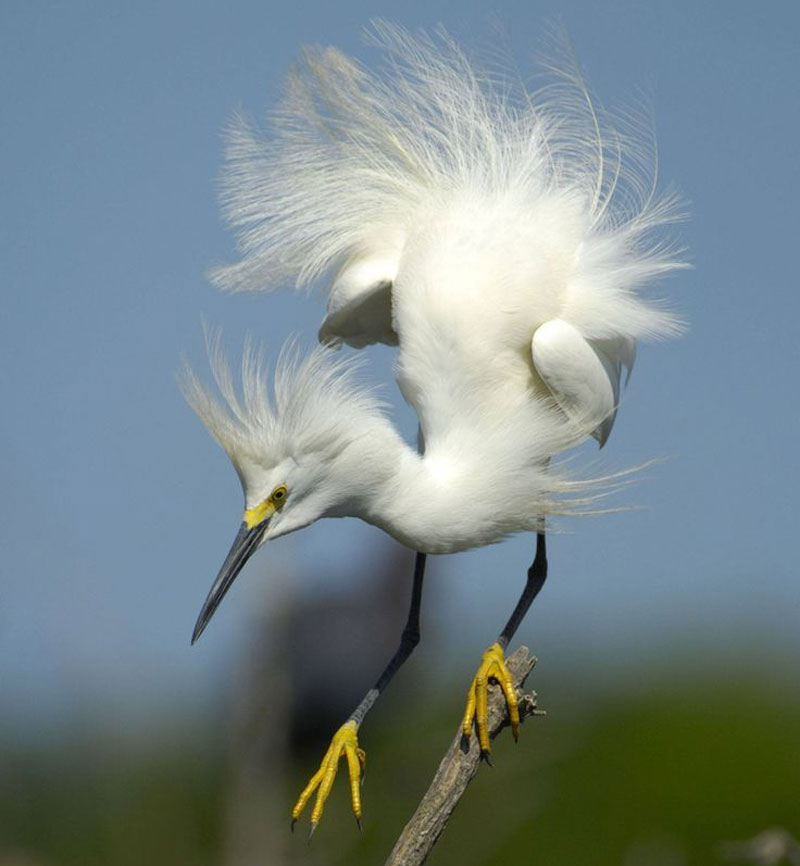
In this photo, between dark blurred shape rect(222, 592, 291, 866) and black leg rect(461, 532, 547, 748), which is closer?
black leg rect(461, 532, 547, 748)

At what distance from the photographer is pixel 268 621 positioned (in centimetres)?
586

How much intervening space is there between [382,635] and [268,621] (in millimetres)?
3267

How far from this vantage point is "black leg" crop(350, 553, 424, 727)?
488 cm

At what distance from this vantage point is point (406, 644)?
209 inches

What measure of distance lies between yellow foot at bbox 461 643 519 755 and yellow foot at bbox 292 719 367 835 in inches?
17.2

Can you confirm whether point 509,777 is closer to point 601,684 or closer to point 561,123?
point 561,123

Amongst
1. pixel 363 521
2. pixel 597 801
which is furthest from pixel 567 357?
pixel 597 801

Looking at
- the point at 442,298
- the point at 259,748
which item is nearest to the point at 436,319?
the point at 442,298


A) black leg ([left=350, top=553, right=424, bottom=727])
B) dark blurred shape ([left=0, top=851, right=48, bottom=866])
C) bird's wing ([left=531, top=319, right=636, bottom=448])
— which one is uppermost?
bird's wing ([left=531, top=319, right=636, bottom=448])

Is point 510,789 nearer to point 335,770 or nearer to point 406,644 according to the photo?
point 406,644

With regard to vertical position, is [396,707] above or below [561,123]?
below

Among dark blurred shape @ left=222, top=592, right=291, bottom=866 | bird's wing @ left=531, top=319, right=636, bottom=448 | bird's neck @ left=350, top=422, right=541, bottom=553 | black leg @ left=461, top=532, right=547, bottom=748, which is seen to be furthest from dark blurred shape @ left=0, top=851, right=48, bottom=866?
bird's wing @ left=531, top=319, right=636, bottom=448

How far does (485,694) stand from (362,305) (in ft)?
5.76

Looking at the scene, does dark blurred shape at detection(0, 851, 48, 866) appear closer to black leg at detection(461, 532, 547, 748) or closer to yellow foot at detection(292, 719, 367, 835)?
yellow foot at detection(292, 719, 367, 835)
